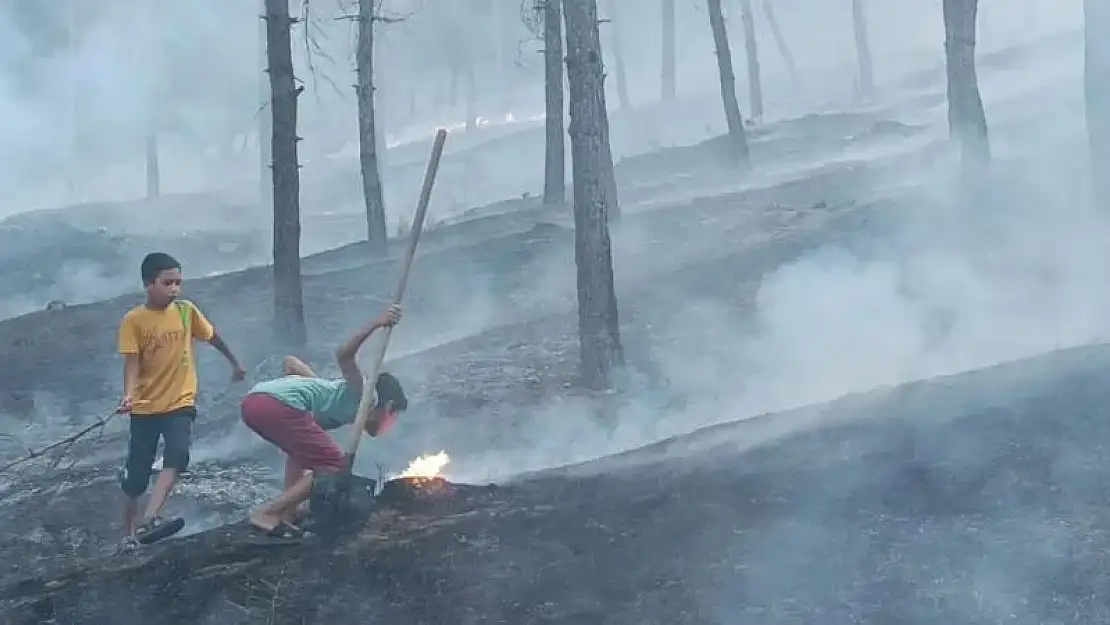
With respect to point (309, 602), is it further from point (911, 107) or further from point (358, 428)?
point (911, 107)

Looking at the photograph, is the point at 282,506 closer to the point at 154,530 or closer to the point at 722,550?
the point at 154,530

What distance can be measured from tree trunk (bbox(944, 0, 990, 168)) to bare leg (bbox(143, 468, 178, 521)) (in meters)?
11.8

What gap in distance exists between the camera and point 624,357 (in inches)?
417

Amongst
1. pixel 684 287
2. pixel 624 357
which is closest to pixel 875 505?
pixel 624 357

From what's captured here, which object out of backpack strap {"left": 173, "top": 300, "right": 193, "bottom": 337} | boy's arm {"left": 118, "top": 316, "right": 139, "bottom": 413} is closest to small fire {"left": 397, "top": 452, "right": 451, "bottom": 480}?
backpack strap {"left": 173, "top": 300, "right": 193, "bottom": 337}

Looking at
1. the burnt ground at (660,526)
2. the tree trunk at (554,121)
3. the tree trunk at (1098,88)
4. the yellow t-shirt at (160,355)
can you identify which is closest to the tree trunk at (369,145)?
the tree trunk at (554,121)

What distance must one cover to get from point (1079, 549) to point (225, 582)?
4086mm

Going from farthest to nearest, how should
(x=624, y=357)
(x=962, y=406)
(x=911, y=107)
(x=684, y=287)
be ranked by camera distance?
(x=911, y=107) < (x=684, y=287) < (x=624, y=357) < (x=962, y=406)

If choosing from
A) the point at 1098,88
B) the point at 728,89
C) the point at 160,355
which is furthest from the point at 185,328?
the point at 728,89

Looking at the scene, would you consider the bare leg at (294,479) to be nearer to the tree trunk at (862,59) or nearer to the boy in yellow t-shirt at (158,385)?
the boy in yellow t-shirt at (158,385)

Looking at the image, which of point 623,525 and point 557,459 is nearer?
point 623,525

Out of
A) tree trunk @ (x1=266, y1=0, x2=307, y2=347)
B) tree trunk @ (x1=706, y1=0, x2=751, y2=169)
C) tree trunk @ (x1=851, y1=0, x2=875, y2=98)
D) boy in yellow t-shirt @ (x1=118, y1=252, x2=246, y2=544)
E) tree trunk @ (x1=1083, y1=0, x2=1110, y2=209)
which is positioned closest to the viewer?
boy in yellow t-shirt @ (x1=118, y1=252, x2=246, y2=544)

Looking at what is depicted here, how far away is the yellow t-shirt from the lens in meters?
6.19

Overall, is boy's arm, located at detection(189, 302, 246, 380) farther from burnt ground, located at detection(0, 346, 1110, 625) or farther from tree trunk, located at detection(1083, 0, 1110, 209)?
tree trunk, located at detection(1083, 0, 1110, 209)
